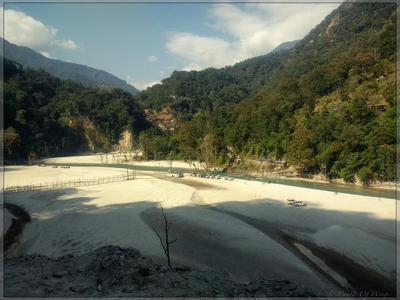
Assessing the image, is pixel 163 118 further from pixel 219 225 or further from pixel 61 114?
pixel 219 225

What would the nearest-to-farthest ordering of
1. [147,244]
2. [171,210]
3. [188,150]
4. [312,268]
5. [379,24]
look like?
[312,268] → [147,244] → [171,210] → [188,150] → [379,24]

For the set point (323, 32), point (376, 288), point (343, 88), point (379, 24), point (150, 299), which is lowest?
point (376, 288)

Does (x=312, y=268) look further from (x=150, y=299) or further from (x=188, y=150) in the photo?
(x=188, y=150)

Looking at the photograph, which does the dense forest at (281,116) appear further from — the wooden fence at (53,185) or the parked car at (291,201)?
the wooden fence at (53,185)

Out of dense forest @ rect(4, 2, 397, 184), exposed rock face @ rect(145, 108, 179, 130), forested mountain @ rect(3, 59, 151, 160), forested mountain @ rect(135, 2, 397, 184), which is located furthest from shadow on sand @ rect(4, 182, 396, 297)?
exposed rock face @ rect(145, 108, 179, 130)

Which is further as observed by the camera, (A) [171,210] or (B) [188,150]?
(B) [188,150]

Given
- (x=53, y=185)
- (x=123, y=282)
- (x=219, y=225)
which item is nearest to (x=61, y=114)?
(x=53, y=185)

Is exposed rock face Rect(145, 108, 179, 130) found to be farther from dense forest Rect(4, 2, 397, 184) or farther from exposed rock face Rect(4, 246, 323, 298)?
exposed rock face Rect(4, 246, 323, 298)

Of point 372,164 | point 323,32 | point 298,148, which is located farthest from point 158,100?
point 372,164
